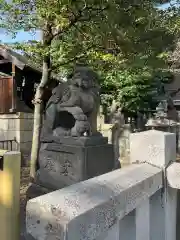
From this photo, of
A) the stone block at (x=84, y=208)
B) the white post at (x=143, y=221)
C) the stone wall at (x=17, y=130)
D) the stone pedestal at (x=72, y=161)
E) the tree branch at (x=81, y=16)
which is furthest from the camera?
the stone wall at (x=17, y=130)

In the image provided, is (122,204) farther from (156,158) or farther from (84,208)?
(156,158)

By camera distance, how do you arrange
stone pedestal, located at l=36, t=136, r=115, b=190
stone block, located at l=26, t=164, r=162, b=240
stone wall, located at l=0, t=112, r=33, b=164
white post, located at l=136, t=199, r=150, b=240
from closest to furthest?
1. stone block, located at l=26, t=164, r=162, b=240
2. white post, located at l=136, t=199, r=150, b=240
3. stone pedestal, located at l=36, t=136, r=115, b=190
4. stone wall, located at l=0, t=112, r=33, b=164

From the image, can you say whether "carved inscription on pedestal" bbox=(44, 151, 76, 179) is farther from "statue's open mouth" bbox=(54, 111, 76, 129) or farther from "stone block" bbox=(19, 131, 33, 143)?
"stone block" bbox=(19, 131, 33, 143)

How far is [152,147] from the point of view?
240 cm

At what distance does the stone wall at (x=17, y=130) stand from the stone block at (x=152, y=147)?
1017 centimetres

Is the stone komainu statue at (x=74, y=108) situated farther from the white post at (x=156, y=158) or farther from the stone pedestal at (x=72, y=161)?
the white post at (x=156, y=158)

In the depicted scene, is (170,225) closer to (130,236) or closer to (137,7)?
(130,236)

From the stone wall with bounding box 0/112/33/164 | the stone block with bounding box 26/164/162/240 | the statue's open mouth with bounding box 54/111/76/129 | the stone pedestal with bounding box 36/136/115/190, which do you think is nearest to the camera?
the stone block with bounding box 26/164/162/240

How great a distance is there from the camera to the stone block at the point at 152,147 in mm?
2344

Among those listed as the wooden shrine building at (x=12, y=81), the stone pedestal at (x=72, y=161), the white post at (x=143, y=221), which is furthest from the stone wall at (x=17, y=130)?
the white post at (x=143, y=221)

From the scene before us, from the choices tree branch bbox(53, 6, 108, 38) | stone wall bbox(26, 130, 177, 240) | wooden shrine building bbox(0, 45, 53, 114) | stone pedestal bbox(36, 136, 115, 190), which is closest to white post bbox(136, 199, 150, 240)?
stone wall bbox(26, 130, 177, 240)

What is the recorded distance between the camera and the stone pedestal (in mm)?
5469

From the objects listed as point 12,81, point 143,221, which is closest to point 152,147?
point 143,221

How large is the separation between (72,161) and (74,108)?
0.98 metres
